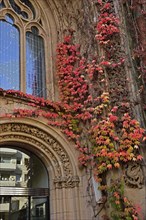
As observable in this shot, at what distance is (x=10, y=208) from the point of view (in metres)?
5.70

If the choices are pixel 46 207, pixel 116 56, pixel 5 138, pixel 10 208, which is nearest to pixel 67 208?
pixel 46 207

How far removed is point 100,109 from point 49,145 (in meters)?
1.36

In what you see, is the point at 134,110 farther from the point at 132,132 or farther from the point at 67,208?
the point at 67,208

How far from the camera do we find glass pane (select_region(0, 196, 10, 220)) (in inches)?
219

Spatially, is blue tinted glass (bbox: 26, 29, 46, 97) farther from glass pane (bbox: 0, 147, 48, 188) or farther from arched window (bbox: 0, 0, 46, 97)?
glass pane (bbox: 0, 147, 48, 188)

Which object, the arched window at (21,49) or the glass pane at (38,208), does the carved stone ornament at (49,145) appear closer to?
the glass pane at (38,208)

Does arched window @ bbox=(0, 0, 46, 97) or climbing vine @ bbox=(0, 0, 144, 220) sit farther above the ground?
arched window @ bbox=(0, 0, 46, 97)

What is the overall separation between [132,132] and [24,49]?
3.61 m

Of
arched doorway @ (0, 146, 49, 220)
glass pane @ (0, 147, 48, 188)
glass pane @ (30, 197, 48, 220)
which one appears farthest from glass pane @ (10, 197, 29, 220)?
glass pane @ (0, 147, 48, 188)

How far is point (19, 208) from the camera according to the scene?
5.80 metres

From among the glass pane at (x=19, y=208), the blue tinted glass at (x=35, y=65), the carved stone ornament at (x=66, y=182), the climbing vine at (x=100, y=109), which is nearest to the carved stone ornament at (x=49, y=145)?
the carved stone ornament at (x=66, y=182)

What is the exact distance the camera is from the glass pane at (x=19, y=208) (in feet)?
18.7

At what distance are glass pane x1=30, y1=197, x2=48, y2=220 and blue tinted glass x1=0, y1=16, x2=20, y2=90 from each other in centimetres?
267

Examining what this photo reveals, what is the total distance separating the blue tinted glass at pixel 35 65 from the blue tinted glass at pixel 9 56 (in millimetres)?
292
